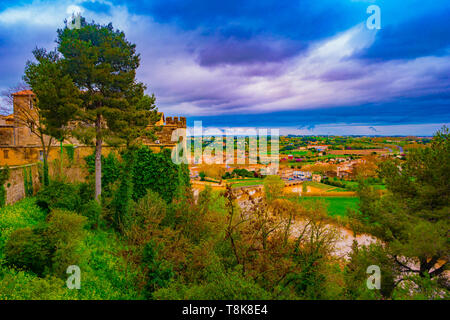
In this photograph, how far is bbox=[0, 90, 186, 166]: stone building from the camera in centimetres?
1670

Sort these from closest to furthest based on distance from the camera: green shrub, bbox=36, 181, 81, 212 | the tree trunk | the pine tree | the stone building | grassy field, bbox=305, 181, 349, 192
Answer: the pine tree → green shrub, bbox=36, 181, 81, 212 → the tree trunk → the stone building → grassy field, bbox=305, 181, 349, 192

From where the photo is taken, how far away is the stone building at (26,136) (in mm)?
16703

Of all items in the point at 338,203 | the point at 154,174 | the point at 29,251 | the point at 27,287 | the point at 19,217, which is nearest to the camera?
the point at 27,287

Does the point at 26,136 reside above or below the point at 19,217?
above

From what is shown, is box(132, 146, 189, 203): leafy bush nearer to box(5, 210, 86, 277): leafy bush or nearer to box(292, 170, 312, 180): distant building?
box(5, 210, 86, 277): leafy bush

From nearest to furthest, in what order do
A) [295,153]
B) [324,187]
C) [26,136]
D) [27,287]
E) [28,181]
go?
[27,287], [28,181], [26,136], [324,187], [295,153]

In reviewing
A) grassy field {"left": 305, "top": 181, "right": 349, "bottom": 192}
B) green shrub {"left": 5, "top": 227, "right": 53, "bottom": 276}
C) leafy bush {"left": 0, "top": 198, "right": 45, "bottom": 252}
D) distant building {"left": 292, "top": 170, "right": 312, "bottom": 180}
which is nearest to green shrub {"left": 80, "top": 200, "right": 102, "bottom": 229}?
leafy bush {"left": 0, "top": 198, "right": 45, "bottom": 252}

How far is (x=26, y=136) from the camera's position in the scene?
67.8ft

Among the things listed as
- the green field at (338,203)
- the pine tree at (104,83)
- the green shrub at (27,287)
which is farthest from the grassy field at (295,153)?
the green shrub at (27,287)

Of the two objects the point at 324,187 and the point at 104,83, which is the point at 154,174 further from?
the point at 324,187

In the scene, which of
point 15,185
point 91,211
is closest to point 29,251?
point 91,211
